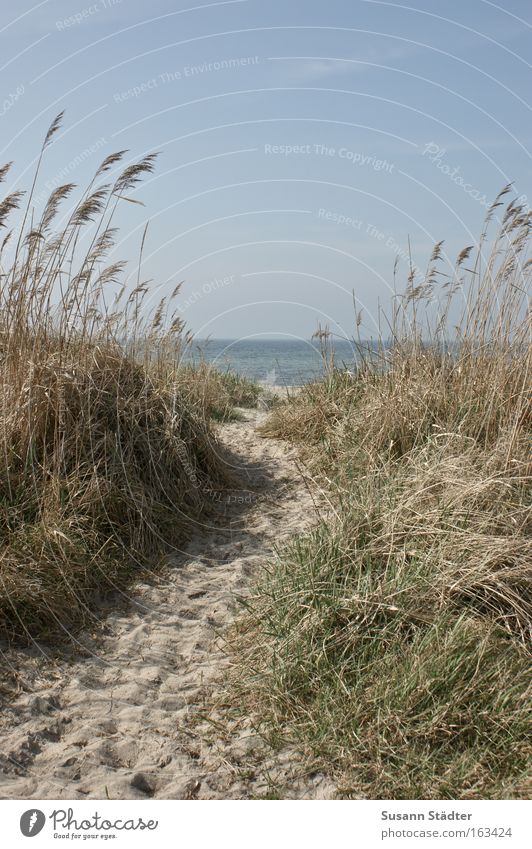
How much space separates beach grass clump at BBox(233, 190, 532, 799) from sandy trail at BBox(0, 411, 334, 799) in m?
0.18

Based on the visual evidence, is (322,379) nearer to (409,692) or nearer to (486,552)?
(486,552)

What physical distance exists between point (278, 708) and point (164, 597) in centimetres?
141

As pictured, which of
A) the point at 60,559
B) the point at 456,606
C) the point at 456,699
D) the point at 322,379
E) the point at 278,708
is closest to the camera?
the point at 456,699

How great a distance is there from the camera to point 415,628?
3.07 meters

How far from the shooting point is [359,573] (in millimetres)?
3303

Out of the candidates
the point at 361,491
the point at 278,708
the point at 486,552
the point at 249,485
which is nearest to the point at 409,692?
the point at 278,708

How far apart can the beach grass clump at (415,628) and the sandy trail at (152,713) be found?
0.58 feet
